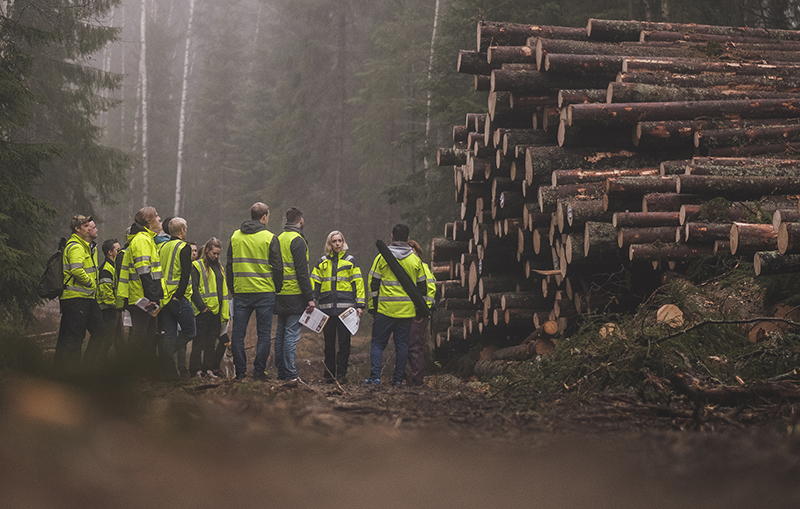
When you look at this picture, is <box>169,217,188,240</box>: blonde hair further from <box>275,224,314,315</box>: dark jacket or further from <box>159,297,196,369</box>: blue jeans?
<box>275,224,314,315</box>: dark jacket

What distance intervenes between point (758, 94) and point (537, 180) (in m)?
3.12

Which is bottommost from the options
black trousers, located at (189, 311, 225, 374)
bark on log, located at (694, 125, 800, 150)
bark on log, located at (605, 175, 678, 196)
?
black trousers, located at (189, 311, 225, 374)

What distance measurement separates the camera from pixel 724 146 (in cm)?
817

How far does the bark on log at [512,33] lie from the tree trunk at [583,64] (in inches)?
58.0

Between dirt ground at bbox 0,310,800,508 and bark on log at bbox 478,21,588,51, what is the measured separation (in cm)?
811

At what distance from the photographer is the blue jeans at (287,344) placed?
29.2 ft

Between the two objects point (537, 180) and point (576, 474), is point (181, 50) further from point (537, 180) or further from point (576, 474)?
point (576, 474)

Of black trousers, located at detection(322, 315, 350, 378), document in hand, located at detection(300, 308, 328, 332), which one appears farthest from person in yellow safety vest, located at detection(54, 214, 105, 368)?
black trousers, located at detection(322, 315, 350, 378)

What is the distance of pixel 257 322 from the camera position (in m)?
8.59

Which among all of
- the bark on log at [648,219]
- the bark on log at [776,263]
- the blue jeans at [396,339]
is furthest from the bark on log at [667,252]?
the blue jeans at [396,339]

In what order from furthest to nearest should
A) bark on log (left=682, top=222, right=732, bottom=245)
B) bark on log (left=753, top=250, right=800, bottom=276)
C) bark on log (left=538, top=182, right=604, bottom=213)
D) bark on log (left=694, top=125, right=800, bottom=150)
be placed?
bark on log (left=538, top=182, right=604, bottom=213) < bark on log (left=694, top=125, right=800, bottom=150) < bark on log (left=682, top=222, right=732, bottom=245) < bark on log (left=753, top=250, right=800, bottom=276)

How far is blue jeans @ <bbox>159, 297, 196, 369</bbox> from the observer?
28.7ft

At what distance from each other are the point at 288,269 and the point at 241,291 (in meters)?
0.67

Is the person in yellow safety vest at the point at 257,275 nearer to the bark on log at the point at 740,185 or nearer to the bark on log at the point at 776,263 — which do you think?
the bark on log at the point at 740,185
